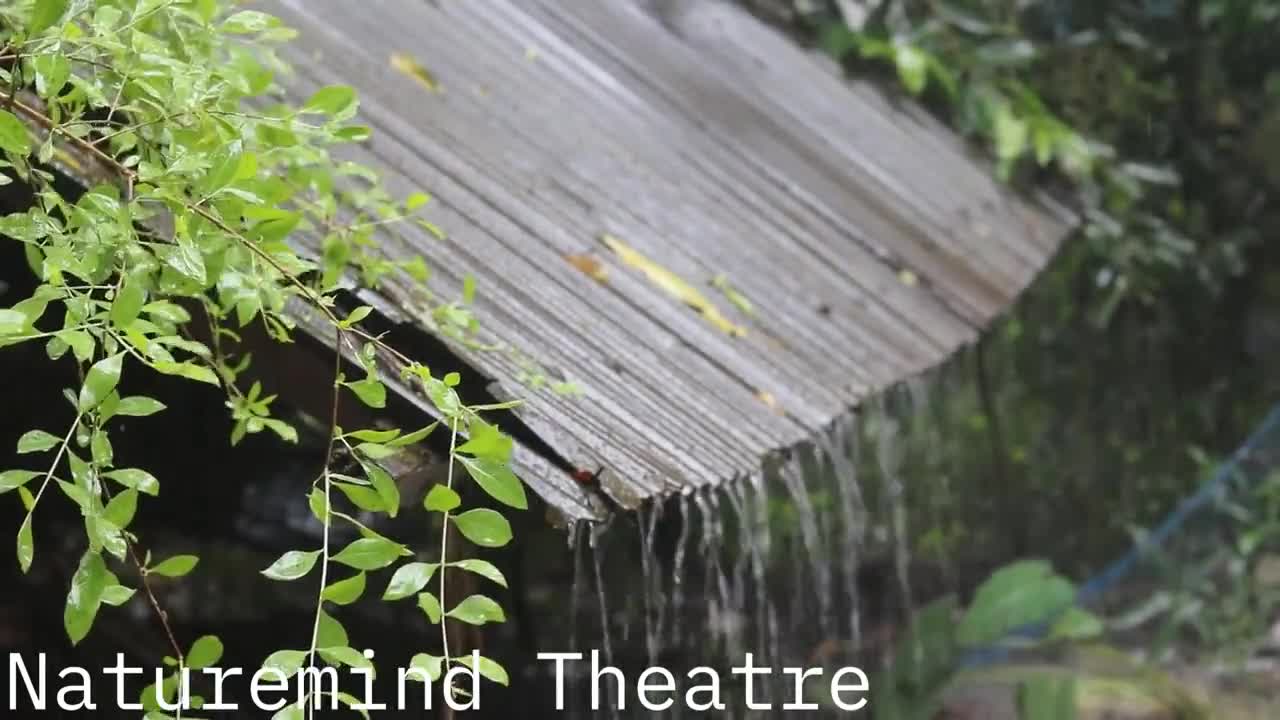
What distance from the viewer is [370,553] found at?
161 centimetres

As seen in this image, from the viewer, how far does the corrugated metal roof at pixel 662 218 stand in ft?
7.47

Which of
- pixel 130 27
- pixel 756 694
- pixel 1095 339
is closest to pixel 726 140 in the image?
pixel 756 694

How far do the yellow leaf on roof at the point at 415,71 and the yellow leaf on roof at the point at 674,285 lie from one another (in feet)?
1.92

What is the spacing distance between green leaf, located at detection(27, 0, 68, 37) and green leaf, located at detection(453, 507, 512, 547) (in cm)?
74

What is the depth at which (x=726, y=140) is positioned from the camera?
399 centimetres

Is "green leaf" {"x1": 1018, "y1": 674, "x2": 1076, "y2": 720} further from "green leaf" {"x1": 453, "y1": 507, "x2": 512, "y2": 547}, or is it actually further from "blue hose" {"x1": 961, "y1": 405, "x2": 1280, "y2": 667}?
"green leaf" {"x1": 453, "y1": 507, "x2": 512, "y2": 547}

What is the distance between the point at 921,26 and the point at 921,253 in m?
2.05

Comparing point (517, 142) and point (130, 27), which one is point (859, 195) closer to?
point (517, 142)

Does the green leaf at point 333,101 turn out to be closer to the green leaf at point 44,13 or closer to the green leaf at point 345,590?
the green leaf at point 44,13

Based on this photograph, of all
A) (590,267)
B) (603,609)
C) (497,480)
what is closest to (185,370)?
(497,480)

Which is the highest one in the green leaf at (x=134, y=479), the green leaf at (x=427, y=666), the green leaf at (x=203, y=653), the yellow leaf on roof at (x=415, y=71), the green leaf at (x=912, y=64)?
the green leaf at (x=912, y=64)

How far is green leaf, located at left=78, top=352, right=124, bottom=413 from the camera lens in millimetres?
1485

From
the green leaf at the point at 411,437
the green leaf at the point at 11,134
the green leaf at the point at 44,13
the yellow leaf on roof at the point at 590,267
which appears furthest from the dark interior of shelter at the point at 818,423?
the green leaf at the point at 44,13

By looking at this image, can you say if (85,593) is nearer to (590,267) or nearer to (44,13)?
(44,13)
